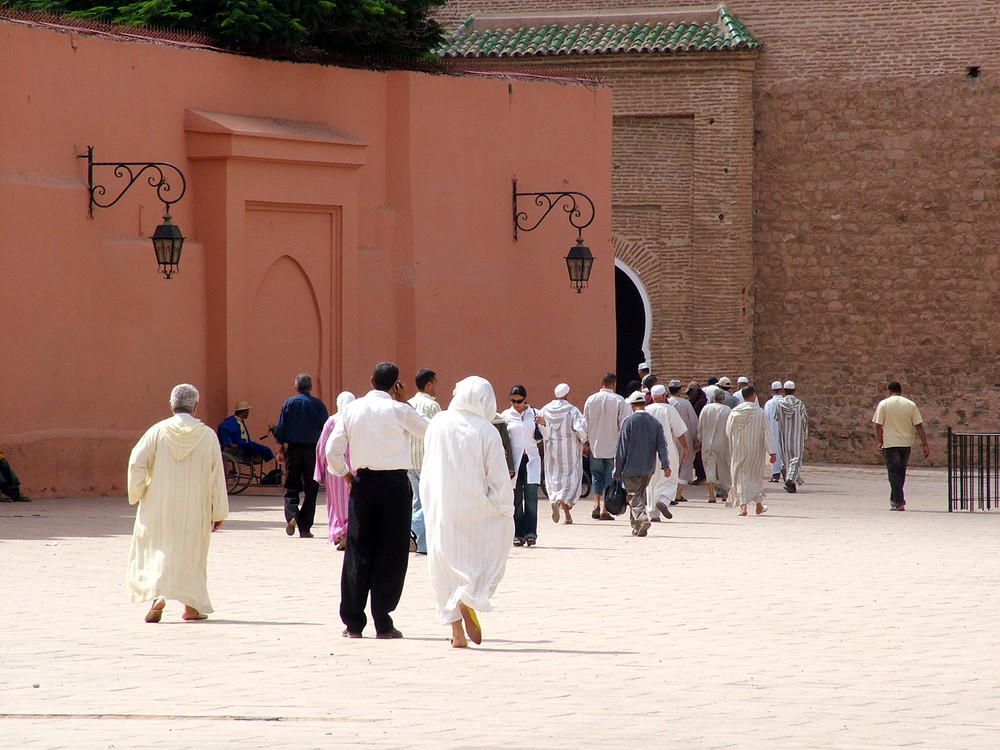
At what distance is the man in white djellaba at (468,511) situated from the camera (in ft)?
26.7

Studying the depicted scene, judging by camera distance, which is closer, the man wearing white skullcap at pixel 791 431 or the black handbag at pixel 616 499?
the black handbag at pixel 616 499

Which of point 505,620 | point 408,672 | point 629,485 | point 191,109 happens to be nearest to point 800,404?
point 629,485

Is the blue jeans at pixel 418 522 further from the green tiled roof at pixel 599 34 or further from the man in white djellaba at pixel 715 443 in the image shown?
the green tiled roof at pixel 599 34

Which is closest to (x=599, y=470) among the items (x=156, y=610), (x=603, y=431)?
(x=603, y=431)

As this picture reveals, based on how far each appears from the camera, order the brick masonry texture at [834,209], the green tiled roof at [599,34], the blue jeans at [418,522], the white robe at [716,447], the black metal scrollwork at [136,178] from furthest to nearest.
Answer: the green tiled roof at [599,34]
the brick masonry texture at [834,209]
the white robe at [716,447]
the black metal scrollwork at [136,178]
the blue jeans at [418,522]

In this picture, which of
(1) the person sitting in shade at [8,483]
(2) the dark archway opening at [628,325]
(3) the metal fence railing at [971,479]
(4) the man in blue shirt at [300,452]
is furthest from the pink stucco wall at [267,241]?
(2) the dark archway opening at [628,325]

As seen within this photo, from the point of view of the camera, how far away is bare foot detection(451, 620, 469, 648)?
804 centimetres

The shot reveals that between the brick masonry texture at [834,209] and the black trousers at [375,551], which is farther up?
the brick masonry texture at [834,209]

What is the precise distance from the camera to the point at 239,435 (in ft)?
55.8

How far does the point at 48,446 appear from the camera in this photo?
15758 millimetres

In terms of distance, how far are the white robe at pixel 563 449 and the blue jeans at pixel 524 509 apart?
6.94ft

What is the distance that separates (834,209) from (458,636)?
1910 cm

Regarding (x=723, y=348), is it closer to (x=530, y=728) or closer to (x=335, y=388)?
(x=335, y=388)

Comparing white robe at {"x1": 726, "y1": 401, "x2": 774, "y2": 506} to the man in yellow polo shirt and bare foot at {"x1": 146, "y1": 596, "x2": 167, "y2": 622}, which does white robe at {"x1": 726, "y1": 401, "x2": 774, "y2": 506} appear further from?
bare foot at {"x1": 146, "y1": 596, "x2": 167, "y2": 622}
